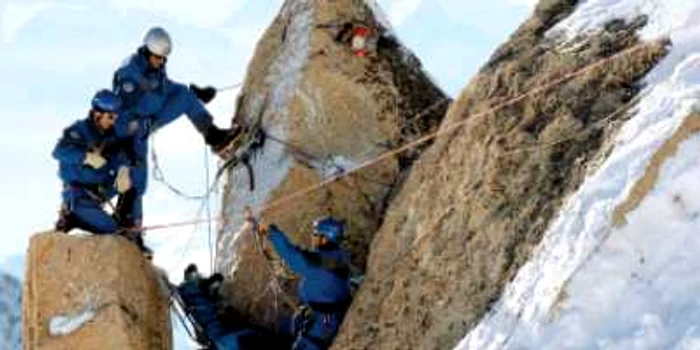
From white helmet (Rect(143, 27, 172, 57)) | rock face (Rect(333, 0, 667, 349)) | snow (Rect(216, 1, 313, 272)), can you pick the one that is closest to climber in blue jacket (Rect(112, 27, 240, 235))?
white helmet (Rect(143, 27, 172, 57))

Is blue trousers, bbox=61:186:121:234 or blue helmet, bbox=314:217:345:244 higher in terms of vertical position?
blue trousers, bbox=61:186:121:234

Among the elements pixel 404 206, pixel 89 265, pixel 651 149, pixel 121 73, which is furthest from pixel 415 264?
pixel 121 73

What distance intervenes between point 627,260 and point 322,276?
4.74m

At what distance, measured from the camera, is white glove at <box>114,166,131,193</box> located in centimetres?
1300

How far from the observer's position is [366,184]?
1399 cm

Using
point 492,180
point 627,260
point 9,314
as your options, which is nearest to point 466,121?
point 492,180

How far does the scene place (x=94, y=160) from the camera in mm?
12625

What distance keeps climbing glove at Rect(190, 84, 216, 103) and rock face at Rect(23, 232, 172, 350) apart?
9.81 ft

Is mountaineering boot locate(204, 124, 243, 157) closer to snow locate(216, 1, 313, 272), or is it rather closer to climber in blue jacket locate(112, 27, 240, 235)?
snow locate(216, 1, 313, 272)

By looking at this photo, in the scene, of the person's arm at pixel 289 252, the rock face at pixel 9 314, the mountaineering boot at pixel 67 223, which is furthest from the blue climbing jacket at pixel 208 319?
the rock face at pixel 9 314

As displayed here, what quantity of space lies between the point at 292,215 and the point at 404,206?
260 centimetres

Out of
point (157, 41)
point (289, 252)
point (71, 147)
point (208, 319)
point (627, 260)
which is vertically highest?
point (157, 41)

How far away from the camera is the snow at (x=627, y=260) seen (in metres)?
7.47

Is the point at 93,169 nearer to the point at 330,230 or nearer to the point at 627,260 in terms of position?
the point at 330,230
